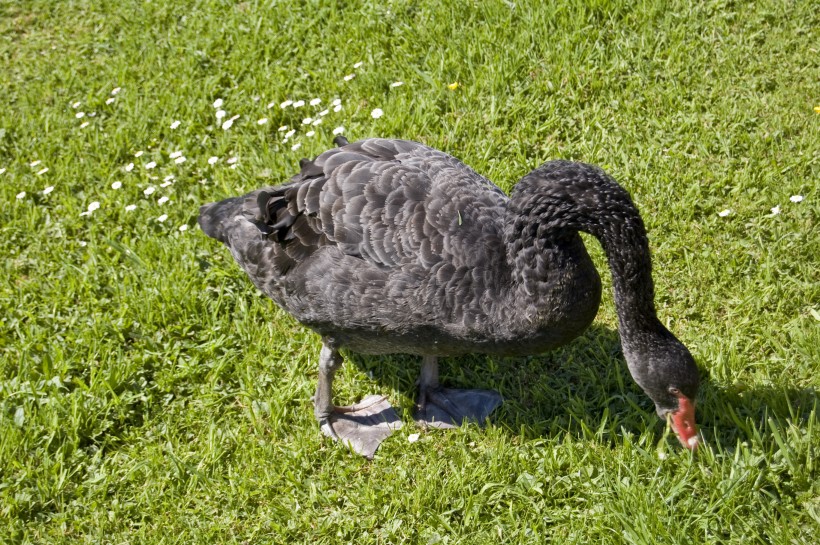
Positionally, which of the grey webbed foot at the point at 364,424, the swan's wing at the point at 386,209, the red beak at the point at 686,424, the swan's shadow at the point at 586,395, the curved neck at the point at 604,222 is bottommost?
the grey webbed foot at the point at 364,424

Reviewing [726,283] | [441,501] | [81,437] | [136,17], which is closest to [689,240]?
[726,283]

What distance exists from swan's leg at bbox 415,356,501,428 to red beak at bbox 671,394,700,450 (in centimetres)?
110

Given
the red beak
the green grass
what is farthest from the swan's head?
the green grass

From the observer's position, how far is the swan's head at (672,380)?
3621mm

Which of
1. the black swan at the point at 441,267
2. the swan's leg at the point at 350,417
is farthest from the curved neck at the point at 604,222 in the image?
the swan's leg at the point at 350,417

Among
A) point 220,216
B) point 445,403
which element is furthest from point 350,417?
point 220,216

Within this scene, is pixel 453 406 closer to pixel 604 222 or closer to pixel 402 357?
pixel 402 357

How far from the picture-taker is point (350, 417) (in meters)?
4.63

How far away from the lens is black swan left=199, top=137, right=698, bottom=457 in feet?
12.1

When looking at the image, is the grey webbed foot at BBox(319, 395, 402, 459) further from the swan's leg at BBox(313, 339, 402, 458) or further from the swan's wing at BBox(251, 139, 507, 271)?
the swan's wing at BBox(251, 139, 507, 271)

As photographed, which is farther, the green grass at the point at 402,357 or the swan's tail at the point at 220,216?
the swan's tail at the point at 220,216

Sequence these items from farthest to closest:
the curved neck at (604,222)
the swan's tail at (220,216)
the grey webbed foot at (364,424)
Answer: the swan's tail at (220,216) → the grey webbed foot at (364,424) → the curved neck at (604,222)

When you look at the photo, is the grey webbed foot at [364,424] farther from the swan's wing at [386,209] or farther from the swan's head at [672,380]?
the swan's head at [672,380]

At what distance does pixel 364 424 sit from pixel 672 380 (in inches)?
69.8
